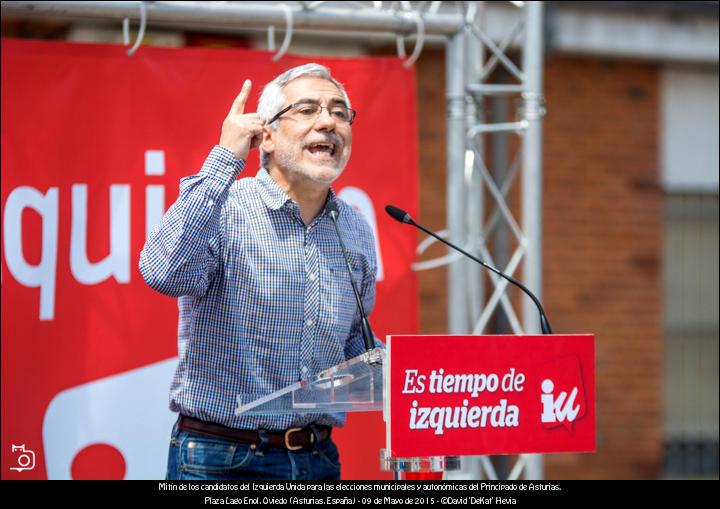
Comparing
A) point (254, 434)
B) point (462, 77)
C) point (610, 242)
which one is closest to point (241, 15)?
point (462, 77)

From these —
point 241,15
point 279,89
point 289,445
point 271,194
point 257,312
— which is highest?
point 241,15

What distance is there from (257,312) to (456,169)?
1.59 m

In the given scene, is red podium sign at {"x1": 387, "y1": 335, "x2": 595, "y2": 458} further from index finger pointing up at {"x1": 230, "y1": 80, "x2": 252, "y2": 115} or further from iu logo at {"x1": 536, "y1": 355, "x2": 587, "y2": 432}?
index finger pointing up at {"x1": 230, "y1": 80, "x2": 252, "y2": 115}

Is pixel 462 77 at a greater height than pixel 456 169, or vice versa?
pixel 462 77

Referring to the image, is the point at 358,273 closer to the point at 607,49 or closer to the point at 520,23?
the point at 520,23

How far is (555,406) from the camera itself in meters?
2.38

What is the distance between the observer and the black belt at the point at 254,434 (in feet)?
9.46

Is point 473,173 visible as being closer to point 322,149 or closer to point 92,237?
point 92,237

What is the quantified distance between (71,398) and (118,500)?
106 centimetres

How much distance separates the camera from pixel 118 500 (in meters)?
2.90

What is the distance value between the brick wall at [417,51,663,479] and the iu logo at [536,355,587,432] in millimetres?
4423

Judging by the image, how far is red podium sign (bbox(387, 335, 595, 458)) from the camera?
2.29 metres

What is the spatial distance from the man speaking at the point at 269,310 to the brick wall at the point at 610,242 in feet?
13.3

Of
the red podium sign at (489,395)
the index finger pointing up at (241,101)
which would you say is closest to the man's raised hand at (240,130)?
the index finger pointing up at (241,101)
